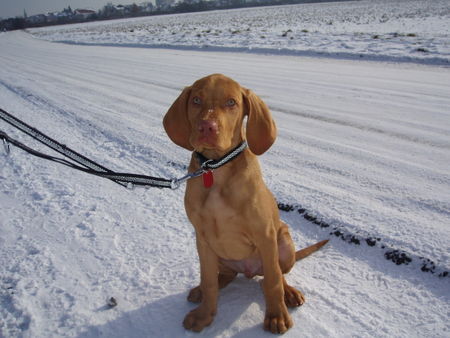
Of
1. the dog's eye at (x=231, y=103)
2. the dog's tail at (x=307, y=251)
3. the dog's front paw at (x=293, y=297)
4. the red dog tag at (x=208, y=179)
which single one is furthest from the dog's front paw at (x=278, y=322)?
the dog's eye at (x=231, y=103)

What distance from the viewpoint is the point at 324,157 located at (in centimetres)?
464

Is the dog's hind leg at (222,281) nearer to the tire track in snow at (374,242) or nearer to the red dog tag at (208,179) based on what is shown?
the red dog tag at (208,179)

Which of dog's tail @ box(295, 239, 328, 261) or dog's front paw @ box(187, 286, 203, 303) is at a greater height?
dog's tail @ box(295, 239, 328, 261)

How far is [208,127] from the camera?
1.91 meters

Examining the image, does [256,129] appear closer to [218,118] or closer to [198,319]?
[218,118]

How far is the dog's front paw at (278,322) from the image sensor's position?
2230 millimetres

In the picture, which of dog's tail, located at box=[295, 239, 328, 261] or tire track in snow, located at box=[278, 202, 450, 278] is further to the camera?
dog's tail, located at box=[295, 239, 328, 261]

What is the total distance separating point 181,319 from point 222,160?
1040mm

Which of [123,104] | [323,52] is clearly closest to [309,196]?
[123,104]

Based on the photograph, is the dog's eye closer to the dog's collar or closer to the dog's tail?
the dog's collar

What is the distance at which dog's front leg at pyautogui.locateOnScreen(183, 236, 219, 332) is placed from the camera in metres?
2.30

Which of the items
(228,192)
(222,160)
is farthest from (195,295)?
(222,160)

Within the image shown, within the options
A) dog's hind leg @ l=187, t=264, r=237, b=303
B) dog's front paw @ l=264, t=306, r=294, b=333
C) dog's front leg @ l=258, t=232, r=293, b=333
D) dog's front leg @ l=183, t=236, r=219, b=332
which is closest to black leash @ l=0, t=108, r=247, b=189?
dog's front leg @ l=183, t=236, r=219, b=332

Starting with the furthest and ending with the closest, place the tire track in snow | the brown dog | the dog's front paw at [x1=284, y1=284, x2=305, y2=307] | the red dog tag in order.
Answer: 1. the tire track in snow
2. the dog's front paw at [x1=284, y1=284, x2=305, y2=307]
3. the red dog tag
4. the brown dog
